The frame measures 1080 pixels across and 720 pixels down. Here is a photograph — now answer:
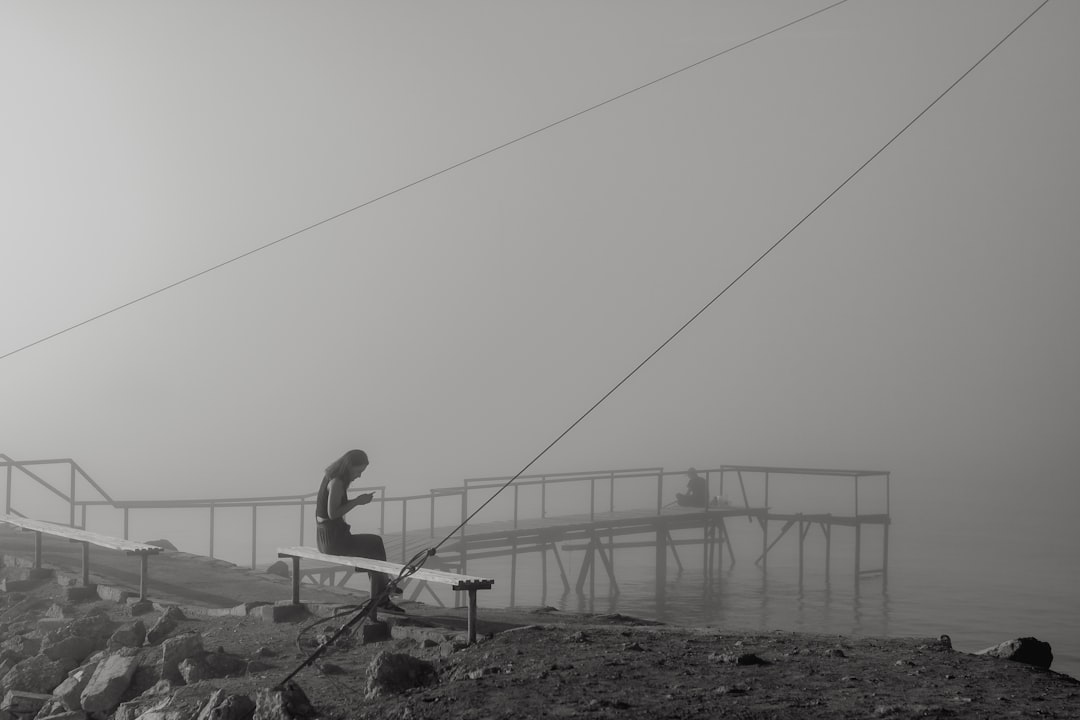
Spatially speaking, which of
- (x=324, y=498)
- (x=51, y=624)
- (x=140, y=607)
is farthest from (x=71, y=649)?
(x=324, y=498)

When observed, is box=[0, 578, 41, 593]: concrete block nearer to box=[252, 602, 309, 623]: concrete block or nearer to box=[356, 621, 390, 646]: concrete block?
box=[252, 602, 309, 623]: concrete block

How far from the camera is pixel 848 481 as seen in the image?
84.9 meters

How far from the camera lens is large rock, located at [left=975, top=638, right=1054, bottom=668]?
27.6 feet

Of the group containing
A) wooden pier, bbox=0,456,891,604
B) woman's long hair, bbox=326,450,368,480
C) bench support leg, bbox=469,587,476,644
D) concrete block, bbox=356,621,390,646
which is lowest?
wooden pier, bbox=0,456,891,604

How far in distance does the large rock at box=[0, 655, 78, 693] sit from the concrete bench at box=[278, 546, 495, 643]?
2135mm

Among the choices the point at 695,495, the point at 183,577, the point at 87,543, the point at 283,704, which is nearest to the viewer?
the point at 283,704

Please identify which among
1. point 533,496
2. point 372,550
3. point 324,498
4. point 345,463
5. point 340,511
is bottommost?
point 533,496

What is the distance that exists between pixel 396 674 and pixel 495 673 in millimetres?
666

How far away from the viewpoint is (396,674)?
7516 mm

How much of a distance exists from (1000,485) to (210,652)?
96271 mm

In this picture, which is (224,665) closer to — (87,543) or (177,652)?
(177,652)

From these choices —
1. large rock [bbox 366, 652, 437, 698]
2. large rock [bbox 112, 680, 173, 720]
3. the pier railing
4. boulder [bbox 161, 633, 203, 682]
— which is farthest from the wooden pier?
large rock [bbox 366, 652, 437, 698]

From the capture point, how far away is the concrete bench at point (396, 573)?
8195 mm

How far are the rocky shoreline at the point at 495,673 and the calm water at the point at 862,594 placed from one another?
1095 centimetres
